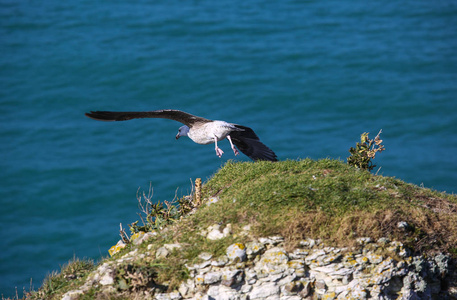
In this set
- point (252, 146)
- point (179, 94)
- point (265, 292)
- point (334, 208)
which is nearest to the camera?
point (265, 292)

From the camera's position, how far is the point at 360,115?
38.9m

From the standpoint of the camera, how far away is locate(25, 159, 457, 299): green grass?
10.7 metres

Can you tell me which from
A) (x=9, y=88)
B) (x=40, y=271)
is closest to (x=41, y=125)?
(x=9, y=88)

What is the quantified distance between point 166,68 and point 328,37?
1259cm

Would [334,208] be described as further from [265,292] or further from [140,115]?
[140,115]

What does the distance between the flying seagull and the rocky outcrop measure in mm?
3198

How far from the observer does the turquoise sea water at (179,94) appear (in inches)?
1319

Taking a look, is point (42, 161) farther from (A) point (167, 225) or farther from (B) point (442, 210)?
(B) point (442, 210)

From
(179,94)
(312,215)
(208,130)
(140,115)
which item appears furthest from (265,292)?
(179,94)

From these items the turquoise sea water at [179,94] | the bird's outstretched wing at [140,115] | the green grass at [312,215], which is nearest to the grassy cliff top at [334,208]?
the green grass at [312,215]

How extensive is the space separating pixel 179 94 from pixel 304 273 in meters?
31.0

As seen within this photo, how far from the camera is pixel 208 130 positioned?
1364cm

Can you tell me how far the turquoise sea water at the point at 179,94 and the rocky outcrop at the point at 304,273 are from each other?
2018 cm

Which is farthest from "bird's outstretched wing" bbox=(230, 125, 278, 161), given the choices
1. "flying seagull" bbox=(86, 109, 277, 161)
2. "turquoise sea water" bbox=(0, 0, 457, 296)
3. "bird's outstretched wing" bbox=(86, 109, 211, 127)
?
"turquoise sea water" bbox=(0, 0, 457, 296)
